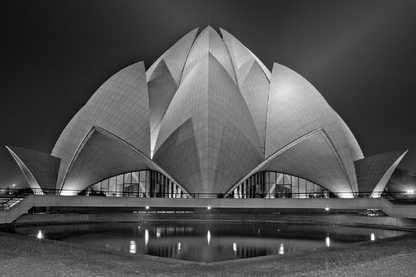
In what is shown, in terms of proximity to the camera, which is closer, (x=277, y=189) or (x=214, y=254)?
(x=214, y=254)

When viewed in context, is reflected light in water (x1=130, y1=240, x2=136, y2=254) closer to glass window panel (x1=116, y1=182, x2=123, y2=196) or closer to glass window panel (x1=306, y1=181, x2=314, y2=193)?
glass window panel (x1=116, y1=182, x2=123, y2=196)

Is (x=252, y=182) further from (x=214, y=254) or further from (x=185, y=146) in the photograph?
(x=214, y=254)

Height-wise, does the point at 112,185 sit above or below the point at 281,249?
above

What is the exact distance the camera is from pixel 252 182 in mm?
40219

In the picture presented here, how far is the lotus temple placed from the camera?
33.4 metres

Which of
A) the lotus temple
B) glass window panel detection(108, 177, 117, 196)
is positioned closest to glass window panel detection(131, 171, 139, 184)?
the lotus temple

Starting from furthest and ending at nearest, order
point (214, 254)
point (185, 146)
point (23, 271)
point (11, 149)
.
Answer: point (11, 149)
point (185, 146)
point (214, 254)
point (23, 271)

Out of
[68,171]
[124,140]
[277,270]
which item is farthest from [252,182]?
[277,270]

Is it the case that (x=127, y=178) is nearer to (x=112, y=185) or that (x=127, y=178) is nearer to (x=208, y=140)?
(x=112, y=185)

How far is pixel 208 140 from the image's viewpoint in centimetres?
3212

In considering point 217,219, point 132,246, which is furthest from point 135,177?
point 132,246

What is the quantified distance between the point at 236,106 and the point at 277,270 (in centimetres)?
2640

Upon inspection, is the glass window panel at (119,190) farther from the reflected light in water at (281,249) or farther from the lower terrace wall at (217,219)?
the reflected light in water at (281,249)

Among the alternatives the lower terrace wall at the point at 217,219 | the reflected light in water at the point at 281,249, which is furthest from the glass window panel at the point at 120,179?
the reflected light in water at the point at 281,249
